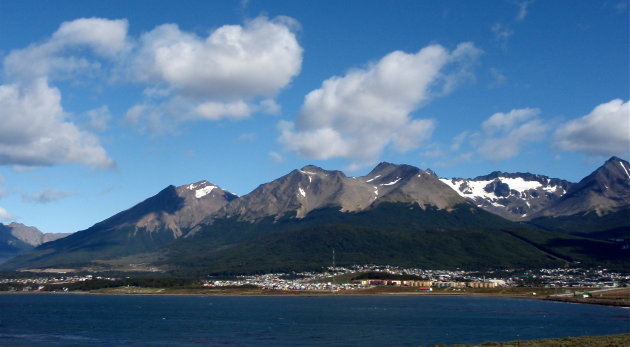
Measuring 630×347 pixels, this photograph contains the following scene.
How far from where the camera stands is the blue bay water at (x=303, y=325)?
87.4 m

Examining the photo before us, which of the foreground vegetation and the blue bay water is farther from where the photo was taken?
the blue bay water

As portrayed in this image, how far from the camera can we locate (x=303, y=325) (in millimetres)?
107188

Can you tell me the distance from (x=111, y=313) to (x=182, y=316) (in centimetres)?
2004

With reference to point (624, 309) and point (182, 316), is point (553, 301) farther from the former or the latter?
point (182, 316)

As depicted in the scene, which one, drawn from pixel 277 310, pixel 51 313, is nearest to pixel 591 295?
pixel 277 310

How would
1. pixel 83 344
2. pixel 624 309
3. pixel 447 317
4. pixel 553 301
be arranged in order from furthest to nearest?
pixel 553 301
pixel 624 309
pixel 447 317
pixel 83 344

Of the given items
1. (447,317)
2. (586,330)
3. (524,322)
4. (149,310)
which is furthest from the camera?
(149,310)

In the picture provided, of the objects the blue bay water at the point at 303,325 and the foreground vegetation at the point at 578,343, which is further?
the blue bay water at the point at 303,325

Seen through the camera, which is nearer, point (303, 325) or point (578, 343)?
point (578, 343)

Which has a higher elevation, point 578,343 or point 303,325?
point 578,343

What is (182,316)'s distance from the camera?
13025 cm

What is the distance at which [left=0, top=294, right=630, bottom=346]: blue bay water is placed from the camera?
87.4 m

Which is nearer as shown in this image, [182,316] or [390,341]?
[390,341]

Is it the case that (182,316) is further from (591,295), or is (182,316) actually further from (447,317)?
(591,295)
